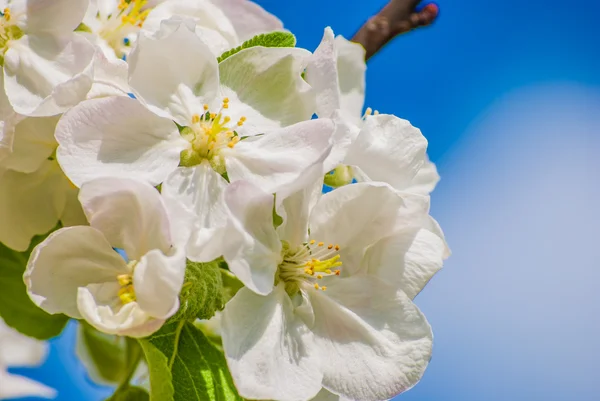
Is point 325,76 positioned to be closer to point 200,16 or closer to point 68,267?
point 200,16

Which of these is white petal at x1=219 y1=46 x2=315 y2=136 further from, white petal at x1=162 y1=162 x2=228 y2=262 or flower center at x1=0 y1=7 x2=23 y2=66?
flower center at x1=0 y1=7 x2=23 y2=66

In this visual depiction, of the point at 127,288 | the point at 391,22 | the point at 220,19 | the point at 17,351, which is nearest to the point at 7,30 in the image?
the point at 220,19

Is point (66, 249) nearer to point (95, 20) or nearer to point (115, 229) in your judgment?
point (115, 229)

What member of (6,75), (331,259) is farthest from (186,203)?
(6,75)

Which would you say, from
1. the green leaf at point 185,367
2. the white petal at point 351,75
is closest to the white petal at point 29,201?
the green leaf at point 185,367

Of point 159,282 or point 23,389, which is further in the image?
point 23,389

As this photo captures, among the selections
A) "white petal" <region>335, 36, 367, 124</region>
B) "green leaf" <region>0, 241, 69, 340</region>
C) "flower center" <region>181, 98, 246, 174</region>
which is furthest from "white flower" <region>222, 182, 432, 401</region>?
"green leaf" <region>0, 241, 69, 340</region>

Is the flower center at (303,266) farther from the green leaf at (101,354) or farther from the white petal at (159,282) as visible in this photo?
the green leaf at (101,354)
